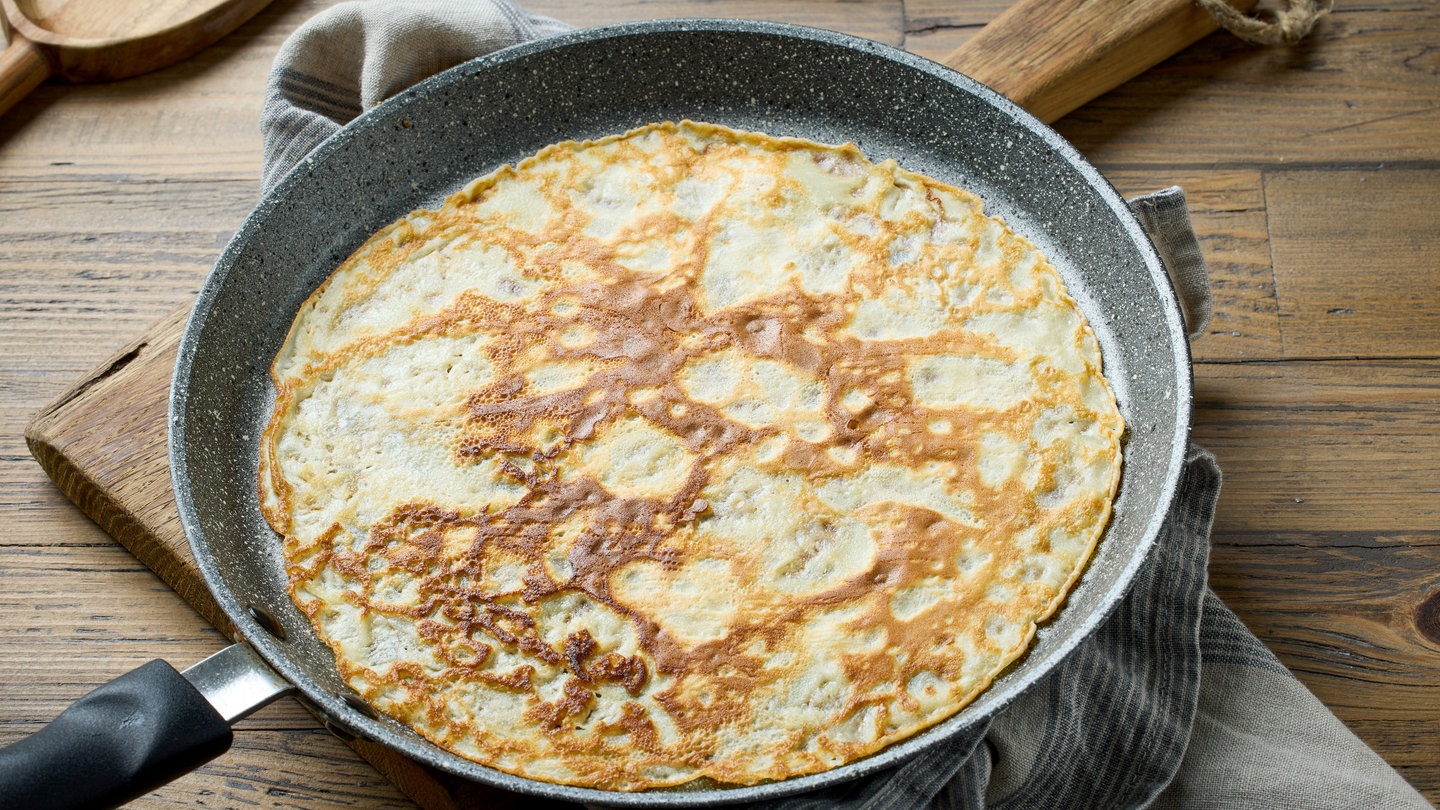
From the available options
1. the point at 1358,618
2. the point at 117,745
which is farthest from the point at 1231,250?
the point at 117,745

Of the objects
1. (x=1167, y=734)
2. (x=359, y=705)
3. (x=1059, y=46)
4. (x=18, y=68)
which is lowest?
(x=1167, y=734)

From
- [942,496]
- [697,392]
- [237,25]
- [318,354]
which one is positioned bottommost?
[942,496]

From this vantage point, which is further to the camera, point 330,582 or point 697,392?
point 697,392

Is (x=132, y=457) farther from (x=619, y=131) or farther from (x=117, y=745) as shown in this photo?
(x=619, y=131)

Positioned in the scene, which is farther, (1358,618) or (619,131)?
(619,131)

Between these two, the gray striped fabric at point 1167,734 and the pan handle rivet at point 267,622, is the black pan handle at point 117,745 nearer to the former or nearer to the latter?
the pan handle rivet at point 267,622

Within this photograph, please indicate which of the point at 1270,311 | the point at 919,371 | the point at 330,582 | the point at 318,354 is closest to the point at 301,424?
the point at 318,354

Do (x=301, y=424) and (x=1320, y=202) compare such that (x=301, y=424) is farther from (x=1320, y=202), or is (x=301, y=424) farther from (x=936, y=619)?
(x=1320, y=202)
